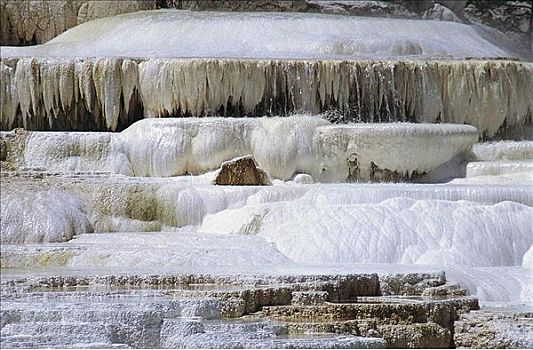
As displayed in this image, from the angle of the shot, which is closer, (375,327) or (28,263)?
(375,327)

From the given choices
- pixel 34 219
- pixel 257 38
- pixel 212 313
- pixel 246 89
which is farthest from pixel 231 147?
pixel 212 313

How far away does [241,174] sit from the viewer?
30.9ft

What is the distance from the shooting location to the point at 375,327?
6098mm

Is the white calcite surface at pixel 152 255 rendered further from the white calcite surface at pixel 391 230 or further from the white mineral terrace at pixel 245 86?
the white mineral terrace at pixel 245 86

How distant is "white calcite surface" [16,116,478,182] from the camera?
9750mm

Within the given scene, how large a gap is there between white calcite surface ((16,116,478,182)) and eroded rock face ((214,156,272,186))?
402 millimetres

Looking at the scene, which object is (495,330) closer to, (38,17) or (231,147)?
(231,147)

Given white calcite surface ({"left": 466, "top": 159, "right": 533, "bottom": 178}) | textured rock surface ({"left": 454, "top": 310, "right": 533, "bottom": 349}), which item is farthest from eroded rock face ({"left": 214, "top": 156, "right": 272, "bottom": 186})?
textured rock surface ({"left": 454, "top": 310, "right": 533, "bottom": 349})

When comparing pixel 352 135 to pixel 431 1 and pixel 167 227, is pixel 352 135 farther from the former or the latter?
pixel 431 1

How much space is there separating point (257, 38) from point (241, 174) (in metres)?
3.27

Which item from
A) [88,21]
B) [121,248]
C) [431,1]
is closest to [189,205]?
[121,248]

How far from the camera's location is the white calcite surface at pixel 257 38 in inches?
463

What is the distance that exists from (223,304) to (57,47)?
642 cm

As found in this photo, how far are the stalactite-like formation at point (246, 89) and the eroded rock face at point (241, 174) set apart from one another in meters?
1.35
